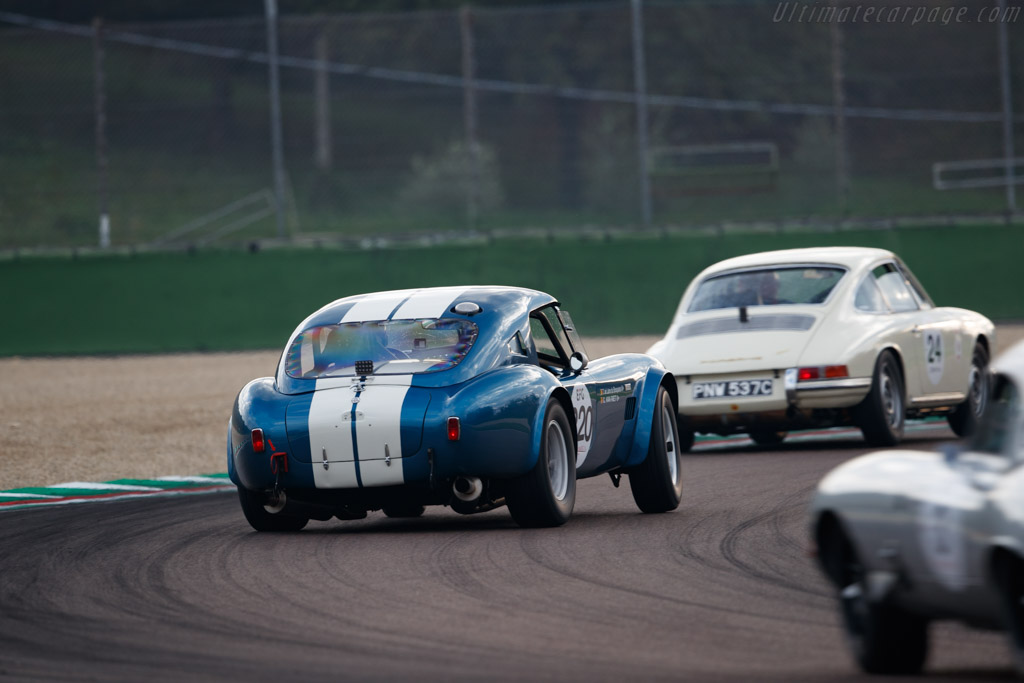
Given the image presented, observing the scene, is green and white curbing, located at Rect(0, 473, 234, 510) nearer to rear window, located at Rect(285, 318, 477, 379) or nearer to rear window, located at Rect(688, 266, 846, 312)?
rear window, located at Rect(285, 318, 477, 379)

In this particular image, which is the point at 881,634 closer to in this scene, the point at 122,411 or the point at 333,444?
the point at 333,444

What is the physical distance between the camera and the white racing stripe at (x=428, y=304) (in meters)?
8.70

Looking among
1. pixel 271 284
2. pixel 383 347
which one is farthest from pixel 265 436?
pixel 271 284

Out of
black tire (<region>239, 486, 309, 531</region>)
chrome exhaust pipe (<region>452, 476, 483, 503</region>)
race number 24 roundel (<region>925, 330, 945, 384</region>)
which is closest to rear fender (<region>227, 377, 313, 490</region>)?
black tire (<region>239, 486, 309, 531</region>)

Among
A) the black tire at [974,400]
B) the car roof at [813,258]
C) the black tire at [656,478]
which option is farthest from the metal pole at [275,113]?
the black tire at [656,478]

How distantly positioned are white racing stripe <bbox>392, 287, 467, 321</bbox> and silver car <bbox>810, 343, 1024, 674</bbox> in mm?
3902

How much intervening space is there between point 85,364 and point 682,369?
11729 mm

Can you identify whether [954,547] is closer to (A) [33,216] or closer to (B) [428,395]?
(B) [428,395]

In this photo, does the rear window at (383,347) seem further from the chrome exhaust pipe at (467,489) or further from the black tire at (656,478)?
the black tire at (656,478)

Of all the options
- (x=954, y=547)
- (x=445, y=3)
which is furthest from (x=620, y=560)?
(x=445, y=3)

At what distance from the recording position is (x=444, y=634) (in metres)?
5.77

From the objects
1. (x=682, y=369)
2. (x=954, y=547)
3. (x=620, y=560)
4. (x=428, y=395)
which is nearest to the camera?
(x=954, y=547)

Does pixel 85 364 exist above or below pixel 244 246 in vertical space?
below

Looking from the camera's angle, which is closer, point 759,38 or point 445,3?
point 759,38
